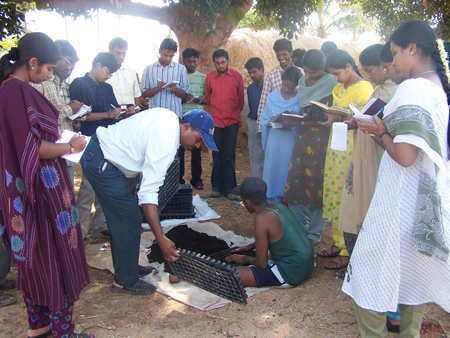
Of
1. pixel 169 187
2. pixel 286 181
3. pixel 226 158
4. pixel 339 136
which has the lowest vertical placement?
pixel 169 187

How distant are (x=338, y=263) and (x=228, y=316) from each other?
1.28 m

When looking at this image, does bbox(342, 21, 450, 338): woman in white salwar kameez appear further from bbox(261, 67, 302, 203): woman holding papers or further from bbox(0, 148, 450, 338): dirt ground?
bbox(261, 67, 302, 203): woman holding papers

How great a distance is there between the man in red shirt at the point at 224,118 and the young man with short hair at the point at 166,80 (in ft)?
1.68

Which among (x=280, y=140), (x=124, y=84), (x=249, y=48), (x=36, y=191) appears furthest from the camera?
(x=249, y=48)

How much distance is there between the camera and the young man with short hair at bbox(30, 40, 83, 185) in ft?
11.7

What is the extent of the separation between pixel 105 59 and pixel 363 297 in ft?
10.9

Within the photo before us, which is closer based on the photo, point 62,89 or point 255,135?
point 62,89

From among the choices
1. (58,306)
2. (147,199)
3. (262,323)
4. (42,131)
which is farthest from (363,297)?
(42,131)

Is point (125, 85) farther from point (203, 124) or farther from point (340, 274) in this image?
point (340, 274)

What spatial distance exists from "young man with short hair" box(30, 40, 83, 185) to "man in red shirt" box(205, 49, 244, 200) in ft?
8.02

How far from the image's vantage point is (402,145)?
187 centimetres

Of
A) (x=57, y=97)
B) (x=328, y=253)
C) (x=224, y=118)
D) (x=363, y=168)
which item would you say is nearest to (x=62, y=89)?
(x=57, y=97)

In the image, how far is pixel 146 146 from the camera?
266cm

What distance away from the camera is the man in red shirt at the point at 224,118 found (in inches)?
231
